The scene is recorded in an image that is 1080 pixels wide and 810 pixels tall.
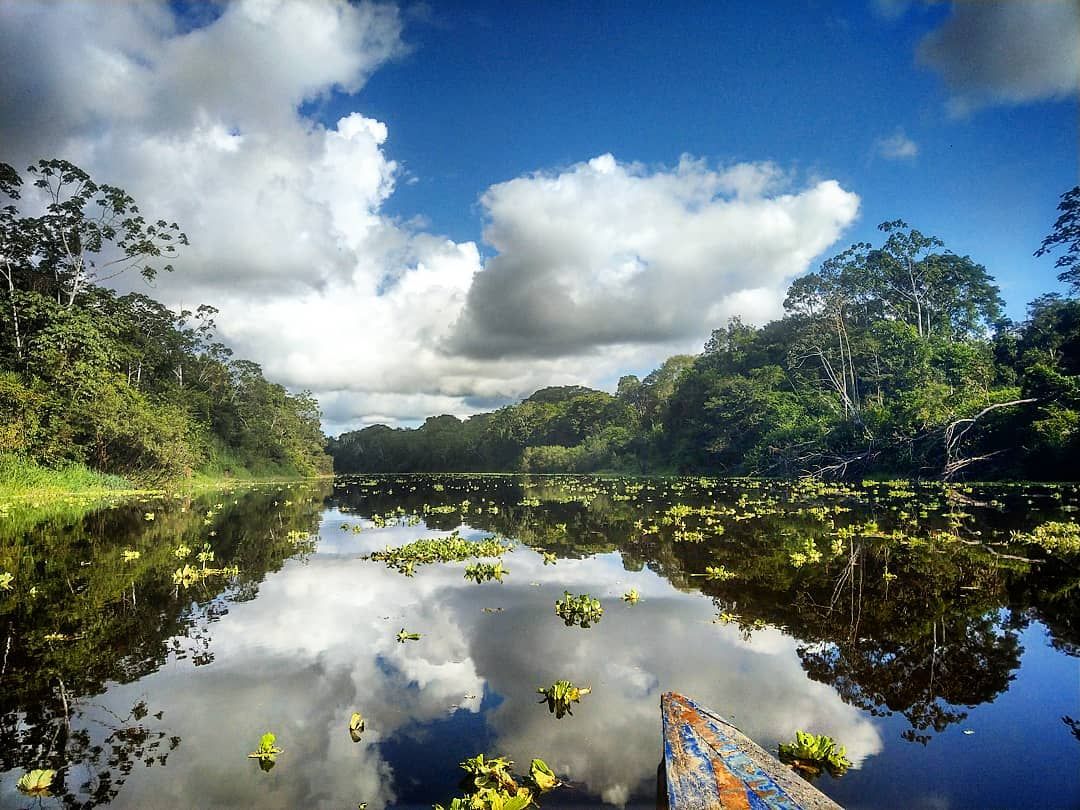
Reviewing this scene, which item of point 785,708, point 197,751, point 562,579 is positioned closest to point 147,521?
point 562,579

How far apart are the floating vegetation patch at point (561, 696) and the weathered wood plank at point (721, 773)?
1570 millimetres

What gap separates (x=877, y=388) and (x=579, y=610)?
42620 millimetres

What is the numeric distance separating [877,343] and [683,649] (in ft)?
147

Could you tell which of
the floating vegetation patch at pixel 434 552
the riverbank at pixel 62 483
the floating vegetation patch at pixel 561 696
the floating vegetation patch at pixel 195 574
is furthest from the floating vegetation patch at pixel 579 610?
the riverbank at pixel 62 483

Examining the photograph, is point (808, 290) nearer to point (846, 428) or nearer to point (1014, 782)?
point (846, 428)

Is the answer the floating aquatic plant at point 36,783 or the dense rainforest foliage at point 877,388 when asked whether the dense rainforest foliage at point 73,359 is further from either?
the dense rainforest foliage at point 877,388

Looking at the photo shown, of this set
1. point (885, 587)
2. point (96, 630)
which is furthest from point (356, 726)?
point (885, 587)

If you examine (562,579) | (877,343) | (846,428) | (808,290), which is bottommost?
(562,579)

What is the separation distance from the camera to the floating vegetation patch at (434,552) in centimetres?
1183

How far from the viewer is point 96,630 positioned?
6.72 meters

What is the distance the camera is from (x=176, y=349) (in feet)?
169

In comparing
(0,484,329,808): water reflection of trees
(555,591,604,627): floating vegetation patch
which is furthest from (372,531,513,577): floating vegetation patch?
(555,591,604,627): floating vegetation patch

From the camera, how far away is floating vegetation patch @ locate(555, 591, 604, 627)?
7.47 m

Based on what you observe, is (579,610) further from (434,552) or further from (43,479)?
(43,479)
